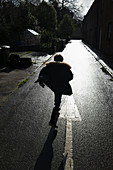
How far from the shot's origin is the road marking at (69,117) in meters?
2.72

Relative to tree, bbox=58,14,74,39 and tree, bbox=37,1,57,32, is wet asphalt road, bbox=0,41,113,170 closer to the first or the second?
tree, bbox=37,1,57,32

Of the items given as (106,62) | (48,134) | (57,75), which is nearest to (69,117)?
(48,134)

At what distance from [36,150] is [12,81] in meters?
5.05

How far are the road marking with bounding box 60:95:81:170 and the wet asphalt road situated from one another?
0.23 feet

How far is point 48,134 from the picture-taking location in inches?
136

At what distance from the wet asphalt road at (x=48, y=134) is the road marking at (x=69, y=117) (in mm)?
70

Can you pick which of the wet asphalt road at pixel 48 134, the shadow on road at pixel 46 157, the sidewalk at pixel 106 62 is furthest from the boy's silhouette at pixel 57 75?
the sidewalk at pixel 106 62

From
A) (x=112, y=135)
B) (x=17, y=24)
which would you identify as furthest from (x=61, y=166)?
(x=17, y=24)

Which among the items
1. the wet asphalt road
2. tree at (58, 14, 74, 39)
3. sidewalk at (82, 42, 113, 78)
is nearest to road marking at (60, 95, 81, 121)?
the wet asphalt road

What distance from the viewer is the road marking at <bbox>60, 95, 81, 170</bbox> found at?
107 inches

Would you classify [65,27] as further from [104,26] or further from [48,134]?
[48,134]

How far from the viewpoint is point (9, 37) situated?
2088 cm

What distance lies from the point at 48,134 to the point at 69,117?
92 centimetres

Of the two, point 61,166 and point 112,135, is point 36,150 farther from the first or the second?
point 112,135
